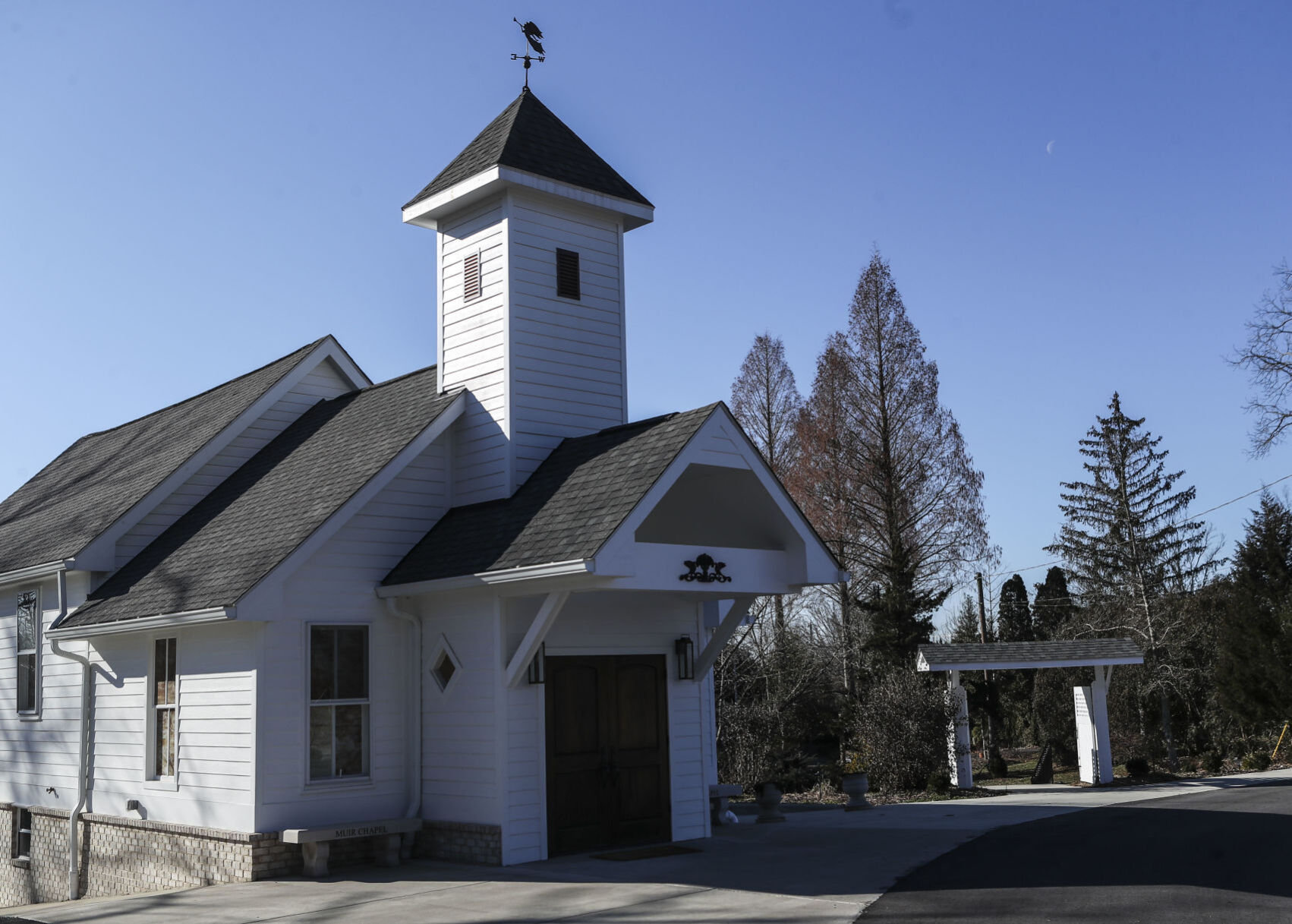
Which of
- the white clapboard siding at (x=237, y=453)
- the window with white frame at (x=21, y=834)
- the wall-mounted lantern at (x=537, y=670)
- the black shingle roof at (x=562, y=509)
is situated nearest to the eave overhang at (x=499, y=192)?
the black shingle roof at (x=562, y=509)

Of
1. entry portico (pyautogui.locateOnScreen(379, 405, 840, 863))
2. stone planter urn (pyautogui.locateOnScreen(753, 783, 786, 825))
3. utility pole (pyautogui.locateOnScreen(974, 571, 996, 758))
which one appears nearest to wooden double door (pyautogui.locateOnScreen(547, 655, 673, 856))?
entry portico (pyautogui.locateOnScreen(379, 405, 840, 863))

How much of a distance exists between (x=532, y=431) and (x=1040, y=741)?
23.6m

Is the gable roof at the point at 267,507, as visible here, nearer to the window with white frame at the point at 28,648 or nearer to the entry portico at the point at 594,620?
the entry portico at the point at 594,620

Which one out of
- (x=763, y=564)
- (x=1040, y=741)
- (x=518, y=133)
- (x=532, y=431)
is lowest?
(x=1040, y=741)

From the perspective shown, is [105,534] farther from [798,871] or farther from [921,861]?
[921,861]

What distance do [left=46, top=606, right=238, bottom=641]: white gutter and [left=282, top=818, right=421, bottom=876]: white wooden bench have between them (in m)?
2.31

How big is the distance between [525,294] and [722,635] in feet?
15.6

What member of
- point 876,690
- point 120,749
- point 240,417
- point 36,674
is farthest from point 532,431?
point 876,690

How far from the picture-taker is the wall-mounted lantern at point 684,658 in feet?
45.0

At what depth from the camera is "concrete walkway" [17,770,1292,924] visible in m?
9.23

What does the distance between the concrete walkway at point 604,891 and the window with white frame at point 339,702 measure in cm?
115

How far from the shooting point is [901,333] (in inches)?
1197

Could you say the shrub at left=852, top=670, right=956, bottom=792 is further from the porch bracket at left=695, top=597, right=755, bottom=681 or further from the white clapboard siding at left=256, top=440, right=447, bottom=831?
the white clapboard siding at left=256, top=440, right=447, bottom=831

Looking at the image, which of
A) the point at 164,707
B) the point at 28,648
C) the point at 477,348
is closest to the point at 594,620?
the point at 477,348
